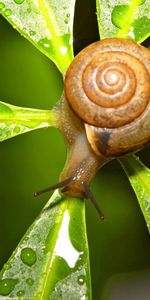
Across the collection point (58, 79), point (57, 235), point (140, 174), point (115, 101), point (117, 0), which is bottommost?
point (57, 235)

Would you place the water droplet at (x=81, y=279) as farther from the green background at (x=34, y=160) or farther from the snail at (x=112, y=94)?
the green background at (x=34, y=160)

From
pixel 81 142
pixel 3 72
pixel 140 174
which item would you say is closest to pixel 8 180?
pixel 3 72

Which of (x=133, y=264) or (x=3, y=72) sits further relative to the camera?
(x=133, y=264)

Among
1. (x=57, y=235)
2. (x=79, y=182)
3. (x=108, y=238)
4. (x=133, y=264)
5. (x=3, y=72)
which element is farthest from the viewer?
(x=133, y=264)

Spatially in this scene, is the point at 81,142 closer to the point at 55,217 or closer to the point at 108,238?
the point at 55,217

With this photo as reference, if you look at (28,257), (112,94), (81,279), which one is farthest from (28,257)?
(112,94)

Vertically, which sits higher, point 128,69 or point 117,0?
point 117,0

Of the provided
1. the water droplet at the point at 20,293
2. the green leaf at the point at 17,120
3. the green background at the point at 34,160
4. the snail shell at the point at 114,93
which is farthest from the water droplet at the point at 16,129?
the green background at the point at 34,160

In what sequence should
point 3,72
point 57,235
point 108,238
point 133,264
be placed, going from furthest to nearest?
point 133,264 < point 108,238 < point 3,72 < point 57,235
